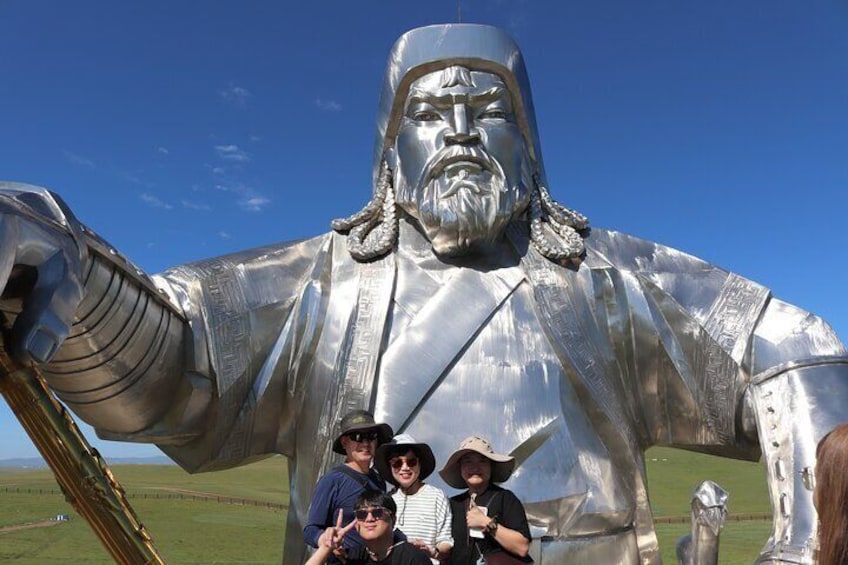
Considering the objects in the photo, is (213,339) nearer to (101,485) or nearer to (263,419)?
(263,419)

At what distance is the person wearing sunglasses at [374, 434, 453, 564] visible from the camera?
235cm

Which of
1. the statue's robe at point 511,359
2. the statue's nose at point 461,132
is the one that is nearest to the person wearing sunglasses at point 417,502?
the statue's robe at point 511,359

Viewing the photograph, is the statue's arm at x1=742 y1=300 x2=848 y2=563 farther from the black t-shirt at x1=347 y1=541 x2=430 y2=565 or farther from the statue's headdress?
the black t-shirt at x1=347 y1=541 x2=430 y2=565

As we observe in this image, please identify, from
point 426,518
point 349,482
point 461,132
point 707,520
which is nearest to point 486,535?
point 426,518

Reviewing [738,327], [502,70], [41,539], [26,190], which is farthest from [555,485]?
[41,539]

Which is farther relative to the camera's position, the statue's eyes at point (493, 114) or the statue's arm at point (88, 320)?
the statue's eyes at point (493, 114)

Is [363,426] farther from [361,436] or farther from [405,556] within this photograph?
[405,556]

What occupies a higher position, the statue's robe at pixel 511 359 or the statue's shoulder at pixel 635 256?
the statue's shoulder at pixel 635 256

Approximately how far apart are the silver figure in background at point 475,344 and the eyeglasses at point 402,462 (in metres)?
0.69

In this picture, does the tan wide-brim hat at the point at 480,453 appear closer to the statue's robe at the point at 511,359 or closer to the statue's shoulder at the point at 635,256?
the statue's robe at the point at 511,359

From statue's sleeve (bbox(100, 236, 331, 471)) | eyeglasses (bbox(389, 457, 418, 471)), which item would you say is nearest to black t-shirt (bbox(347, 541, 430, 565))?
eyeglasses (bbox(389, 457, 418, 471))

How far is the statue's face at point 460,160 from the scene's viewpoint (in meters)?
3.51

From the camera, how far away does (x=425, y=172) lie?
3.59 m

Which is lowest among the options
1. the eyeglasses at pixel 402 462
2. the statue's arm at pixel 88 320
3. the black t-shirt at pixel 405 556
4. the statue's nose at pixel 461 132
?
the black t-shirt at pixel 405 556
